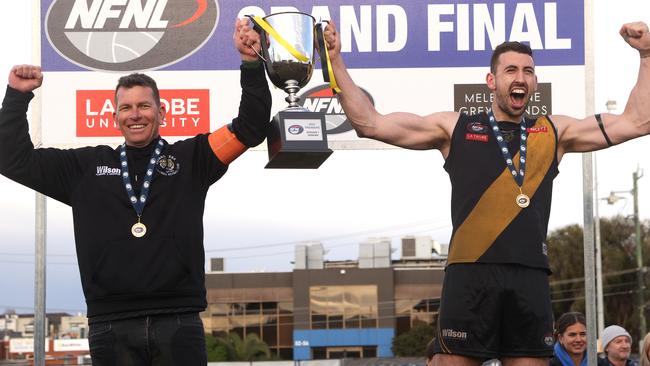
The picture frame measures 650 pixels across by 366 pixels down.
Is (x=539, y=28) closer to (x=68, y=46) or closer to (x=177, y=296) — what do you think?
(x=68, y=46)

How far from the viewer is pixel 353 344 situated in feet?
242

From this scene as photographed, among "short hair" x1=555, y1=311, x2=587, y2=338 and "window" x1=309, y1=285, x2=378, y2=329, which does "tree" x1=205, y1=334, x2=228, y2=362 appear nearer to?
"window" x1=309, y1=285, x2=378, y2=329

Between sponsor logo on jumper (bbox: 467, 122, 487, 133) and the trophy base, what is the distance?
620 millimetres

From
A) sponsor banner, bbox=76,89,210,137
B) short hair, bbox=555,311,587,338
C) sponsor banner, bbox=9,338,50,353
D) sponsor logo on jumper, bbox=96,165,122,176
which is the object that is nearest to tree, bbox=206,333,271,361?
sponsor banner, bbox=9,338,50,353

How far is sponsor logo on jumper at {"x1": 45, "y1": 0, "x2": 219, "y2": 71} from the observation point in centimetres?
839

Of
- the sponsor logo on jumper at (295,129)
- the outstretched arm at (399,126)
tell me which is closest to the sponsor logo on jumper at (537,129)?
the outstretched arm at (399,126)

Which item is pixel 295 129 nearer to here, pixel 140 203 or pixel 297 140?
pixel 297 140

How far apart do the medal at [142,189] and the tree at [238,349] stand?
187 feet

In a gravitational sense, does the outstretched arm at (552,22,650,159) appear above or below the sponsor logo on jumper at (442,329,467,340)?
above

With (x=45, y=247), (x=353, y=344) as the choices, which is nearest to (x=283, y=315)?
(x=353, y=344)

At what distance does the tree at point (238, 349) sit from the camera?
61.6 m

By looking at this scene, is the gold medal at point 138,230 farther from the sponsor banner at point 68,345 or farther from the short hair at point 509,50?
the sponsor banner at point 68,345

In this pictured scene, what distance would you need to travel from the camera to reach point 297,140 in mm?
4852

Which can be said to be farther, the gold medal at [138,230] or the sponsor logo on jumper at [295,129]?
the sponsor logo on jumper at [295,129]
